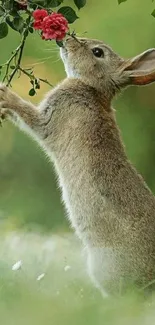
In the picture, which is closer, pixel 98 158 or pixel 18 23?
pixel 18 23

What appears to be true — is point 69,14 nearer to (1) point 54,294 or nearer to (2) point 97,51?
(2) point 97,51

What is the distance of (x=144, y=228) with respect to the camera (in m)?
4.69

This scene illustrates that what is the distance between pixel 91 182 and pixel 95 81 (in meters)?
0.58

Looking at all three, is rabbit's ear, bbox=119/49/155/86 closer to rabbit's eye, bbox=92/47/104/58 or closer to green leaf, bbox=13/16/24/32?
rabbit's eye, bbox=92/47/104/58

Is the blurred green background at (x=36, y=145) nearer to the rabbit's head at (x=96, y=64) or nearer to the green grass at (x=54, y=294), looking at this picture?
the green grass at (x=54, y=294)

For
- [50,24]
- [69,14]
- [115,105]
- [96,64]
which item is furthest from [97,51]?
[115,105]

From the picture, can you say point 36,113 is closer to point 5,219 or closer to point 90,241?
point 90,241

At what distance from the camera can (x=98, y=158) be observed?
4.78 metres

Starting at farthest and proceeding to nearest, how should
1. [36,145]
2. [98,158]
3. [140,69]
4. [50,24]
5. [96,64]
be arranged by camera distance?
[36,145] < [96,64] < [140,69] < [98,158] < [50,24]

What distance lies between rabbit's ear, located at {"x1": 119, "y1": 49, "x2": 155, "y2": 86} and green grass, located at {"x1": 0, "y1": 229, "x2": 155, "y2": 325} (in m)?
0.89

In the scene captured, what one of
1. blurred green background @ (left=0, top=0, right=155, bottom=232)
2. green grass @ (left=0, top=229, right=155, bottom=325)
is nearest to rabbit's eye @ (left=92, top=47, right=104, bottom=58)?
green grass @ (left=0, top=229, right=155, bottom=325)

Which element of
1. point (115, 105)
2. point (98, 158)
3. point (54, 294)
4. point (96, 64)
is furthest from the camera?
point (115, 105)

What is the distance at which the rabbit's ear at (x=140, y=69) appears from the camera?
496cm

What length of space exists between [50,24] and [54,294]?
108cm
